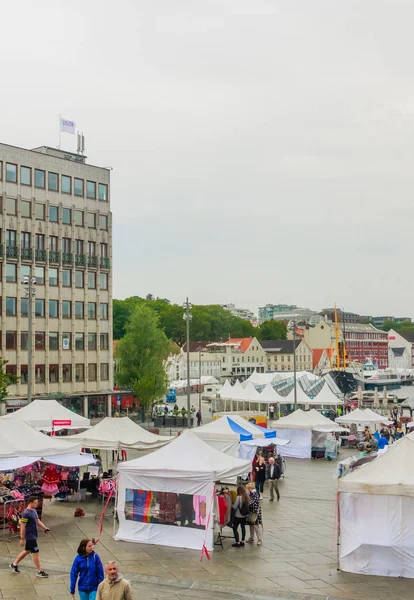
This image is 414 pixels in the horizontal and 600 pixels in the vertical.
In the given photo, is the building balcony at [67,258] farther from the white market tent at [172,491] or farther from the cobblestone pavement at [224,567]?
the white market tent at [172,491]

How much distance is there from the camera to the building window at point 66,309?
61.1 meters

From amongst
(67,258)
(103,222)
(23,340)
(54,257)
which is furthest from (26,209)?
(23,340)

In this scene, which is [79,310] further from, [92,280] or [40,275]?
[40,275]

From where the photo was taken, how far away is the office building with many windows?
187 feet

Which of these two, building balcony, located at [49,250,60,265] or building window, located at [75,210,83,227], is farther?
building window, located at [75,210,83,227]

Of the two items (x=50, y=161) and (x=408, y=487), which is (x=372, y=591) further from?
(x=50, y=161)

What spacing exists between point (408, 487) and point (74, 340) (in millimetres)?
49074

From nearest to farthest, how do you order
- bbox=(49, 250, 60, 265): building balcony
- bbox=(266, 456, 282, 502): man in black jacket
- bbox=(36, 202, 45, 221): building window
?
1. bbox=(266, 456, 282, 502): man in black jacket
2. bbox=(36, 202, 45, 221): building window
3. bbox=(49, 250, 60, 265): building balcony

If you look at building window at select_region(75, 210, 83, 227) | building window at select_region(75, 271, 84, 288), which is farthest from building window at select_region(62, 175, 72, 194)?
building window at select_region(75, 271, 84, 288)

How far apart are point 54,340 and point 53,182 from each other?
13.4 m

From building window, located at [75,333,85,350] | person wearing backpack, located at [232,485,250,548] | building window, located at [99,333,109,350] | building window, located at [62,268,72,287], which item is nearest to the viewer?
person wearing backpack, located at [232,485,250,548]

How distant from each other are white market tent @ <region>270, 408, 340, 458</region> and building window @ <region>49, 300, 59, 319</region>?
29.2 meters

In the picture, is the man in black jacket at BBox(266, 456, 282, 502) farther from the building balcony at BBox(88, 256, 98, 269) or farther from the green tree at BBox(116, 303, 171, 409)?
the building balcony at BBox(88, 256, 98, 269)

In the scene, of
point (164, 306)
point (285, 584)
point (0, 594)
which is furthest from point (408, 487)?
point (164, 306)
